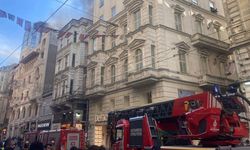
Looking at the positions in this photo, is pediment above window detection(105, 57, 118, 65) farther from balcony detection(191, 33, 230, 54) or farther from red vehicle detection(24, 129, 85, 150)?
red vehicle detection(24, 129, 85, 150)

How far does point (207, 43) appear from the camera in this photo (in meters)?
25.9

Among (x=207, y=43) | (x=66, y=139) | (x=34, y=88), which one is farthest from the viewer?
(x=34, y=88)

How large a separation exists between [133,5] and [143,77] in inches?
355

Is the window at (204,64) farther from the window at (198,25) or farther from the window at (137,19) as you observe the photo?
the window at (137,19)

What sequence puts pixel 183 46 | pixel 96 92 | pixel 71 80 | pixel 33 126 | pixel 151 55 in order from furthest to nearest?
1. pixel 33 126
2. pixel 71 80
3. pixel 96 92
4. pixel 183 46
5. pixel 151 55

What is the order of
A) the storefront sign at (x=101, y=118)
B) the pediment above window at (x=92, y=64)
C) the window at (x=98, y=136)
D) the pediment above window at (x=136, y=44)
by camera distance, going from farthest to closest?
1. the pediment above window at (x=92, y=64)
2. the window at (x=98, y=136)
3. the storefront sign at (x=101, y=118)
4. the pediment above window at (x=136, y=44)

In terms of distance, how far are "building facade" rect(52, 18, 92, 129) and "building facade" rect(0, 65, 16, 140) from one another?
31.4 m

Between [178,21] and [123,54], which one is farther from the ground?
[178,21]

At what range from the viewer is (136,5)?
25969 mm

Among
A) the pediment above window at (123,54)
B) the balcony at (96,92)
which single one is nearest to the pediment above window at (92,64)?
the balcony at (96,92)

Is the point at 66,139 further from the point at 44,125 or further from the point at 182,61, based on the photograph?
the point at 44,125

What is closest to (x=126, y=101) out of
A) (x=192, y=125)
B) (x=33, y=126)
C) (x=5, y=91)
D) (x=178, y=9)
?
(x=178, y=9)

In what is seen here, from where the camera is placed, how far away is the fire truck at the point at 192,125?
10172mm

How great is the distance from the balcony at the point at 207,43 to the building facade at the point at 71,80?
1525 cm
